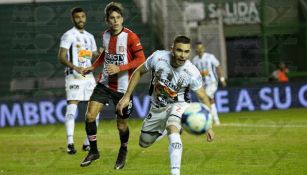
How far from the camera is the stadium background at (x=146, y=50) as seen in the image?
2406cm

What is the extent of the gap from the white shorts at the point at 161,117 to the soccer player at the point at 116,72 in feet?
4.74

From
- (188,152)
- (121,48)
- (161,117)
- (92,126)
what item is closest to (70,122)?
(92,126)

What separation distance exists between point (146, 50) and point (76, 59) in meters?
9.98

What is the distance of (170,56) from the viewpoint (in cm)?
1092

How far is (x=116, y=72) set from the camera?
12.7 metres

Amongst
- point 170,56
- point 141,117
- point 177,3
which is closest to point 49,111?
point 141,117

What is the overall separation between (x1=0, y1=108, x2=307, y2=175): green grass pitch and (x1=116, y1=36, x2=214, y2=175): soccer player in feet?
3.01

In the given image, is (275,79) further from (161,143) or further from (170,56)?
(170,56)

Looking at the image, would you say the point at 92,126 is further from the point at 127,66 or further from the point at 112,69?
the point at 127,66

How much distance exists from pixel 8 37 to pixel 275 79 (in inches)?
342

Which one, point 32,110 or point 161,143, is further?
point 32,110

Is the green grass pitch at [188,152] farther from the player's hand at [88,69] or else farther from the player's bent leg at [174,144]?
the player's hand at [88,69]

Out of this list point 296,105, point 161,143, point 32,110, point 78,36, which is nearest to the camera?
point 78,36

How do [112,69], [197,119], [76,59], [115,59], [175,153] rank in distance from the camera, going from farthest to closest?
[76,59]
[115,59]
[112,69]
[175,153]
[197,119]
